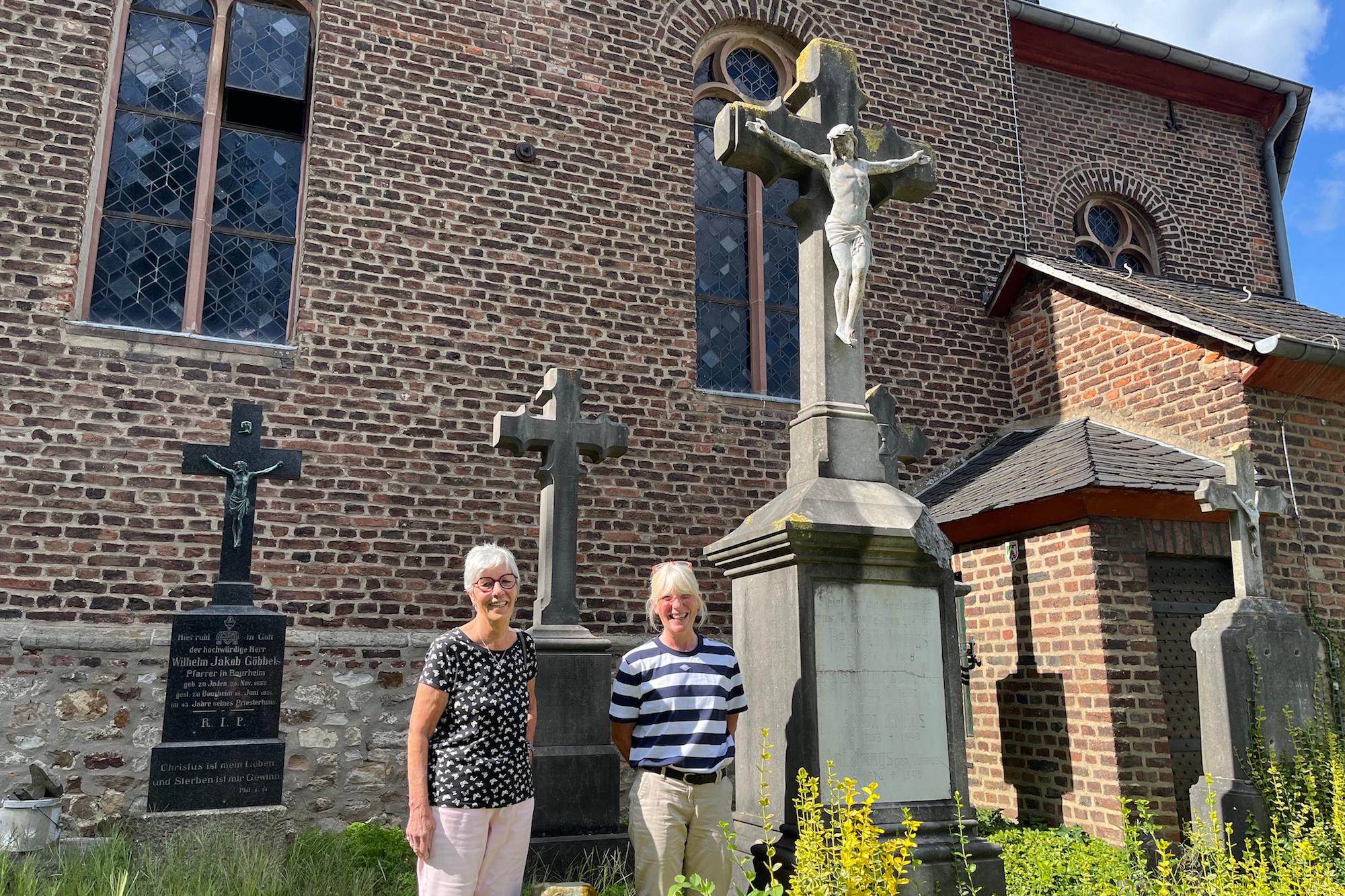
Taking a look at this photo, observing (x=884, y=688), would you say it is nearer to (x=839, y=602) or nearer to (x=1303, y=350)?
(x=839, y=602)

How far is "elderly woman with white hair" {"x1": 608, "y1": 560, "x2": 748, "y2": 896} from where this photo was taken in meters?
3.54

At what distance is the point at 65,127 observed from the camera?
690 cm

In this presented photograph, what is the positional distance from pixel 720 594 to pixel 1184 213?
7.38 metres

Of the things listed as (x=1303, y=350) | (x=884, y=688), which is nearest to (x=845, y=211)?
(x=884, y=688)

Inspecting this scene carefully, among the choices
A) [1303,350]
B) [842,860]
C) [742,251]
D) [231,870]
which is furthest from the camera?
[742,251]

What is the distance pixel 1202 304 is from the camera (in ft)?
26.7

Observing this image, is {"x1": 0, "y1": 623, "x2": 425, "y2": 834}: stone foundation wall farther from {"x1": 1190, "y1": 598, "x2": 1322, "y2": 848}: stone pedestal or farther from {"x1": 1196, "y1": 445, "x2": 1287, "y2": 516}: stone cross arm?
{"x1": 1196, "y1": 445, "x2": 1287, "y2": 516}: stone cross arm

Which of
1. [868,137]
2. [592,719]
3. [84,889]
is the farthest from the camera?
[592,719]

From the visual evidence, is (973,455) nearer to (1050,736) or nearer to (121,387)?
(1050,736)

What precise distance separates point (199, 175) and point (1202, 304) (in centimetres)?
811

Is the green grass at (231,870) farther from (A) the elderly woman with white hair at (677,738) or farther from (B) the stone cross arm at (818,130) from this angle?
(B) the stone cross arm at (818,130)

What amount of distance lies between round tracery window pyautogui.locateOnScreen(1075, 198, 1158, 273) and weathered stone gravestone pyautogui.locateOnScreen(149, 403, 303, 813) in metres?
9.32

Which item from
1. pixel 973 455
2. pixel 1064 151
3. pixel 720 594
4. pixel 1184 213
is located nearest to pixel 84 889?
pixel 720 594

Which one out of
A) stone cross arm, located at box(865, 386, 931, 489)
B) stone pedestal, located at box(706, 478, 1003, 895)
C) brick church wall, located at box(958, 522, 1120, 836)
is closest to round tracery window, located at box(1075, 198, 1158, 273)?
stone cross arm, located at box(865, 386, 931, 489)
